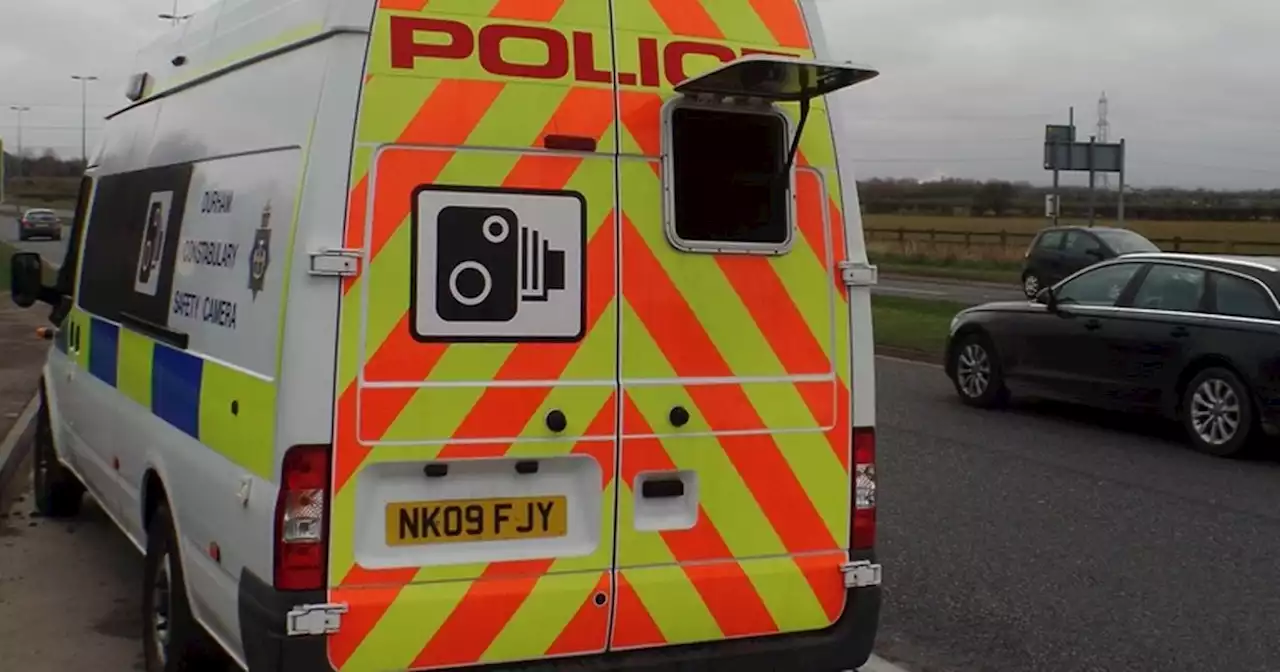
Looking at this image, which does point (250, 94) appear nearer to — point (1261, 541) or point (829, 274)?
point (829, 274)

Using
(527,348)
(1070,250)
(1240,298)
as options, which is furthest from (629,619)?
(1070,250)

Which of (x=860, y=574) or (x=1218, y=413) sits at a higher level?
(x=860, y=574)

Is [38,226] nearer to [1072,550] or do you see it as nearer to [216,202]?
[1072,550]

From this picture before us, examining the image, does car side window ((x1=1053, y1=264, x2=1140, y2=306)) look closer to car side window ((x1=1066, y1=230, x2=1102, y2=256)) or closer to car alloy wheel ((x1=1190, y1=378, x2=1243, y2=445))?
car alloy wheel ((x1=1190, y1=378, x2=1243, y2=445))

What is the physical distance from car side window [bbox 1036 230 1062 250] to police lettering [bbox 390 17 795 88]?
26177 millimetres

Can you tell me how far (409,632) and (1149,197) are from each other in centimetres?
6402

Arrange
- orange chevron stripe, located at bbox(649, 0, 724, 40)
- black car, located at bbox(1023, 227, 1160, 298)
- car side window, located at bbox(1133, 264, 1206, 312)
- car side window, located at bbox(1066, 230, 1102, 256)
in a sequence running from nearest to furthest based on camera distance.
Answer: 1. orange chevron stripe, located at bbox(649, 0, 724, 40)
2. car side window, located at bbox(1133, 264, 1206, 312)
3. black car, located at bbox(1023, 227, 1160, 298)
4. car side window, located at bbox(1066, 230, 1102, 256)

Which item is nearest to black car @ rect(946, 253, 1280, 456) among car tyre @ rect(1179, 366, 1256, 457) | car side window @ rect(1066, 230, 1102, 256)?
car tyre @ rect(1179, 366, 1256, 457)

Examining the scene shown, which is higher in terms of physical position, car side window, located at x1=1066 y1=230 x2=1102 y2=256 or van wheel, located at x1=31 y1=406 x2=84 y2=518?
car side window, located at x1=1066 y1=230 x2=1102 y2=256

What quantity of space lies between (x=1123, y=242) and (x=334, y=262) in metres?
26.2

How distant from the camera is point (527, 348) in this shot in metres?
4.23

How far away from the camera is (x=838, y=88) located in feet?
14.6

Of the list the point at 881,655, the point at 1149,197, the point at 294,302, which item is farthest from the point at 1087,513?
the point at 1149,197

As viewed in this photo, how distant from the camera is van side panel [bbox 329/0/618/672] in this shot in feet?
13.3
